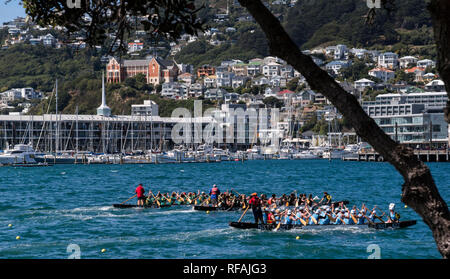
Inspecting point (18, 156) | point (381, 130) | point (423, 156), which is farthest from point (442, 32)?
point (423, 156)

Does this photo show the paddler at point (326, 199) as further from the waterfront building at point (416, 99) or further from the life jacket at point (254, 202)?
the waterfront building at point (416, 99)

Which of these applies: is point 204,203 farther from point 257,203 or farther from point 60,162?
point 60,162

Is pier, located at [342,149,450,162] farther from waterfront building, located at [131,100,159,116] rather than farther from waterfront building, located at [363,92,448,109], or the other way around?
waterfront building, located at [131,100,159,116]

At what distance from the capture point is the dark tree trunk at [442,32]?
7426mm

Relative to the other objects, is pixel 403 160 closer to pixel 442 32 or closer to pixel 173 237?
pixel 442 32

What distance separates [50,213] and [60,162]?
96669mm

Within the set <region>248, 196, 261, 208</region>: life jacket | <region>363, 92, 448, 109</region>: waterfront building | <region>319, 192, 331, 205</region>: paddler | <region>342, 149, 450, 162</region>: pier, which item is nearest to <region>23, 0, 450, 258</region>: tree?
<region>248, 196, 261, 208</region>: life jacket

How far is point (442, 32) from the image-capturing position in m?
7.49

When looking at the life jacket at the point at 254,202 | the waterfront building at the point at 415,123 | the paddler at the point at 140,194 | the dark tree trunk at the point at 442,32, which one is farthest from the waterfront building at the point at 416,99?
the dark tree trunk at the point at 442,32

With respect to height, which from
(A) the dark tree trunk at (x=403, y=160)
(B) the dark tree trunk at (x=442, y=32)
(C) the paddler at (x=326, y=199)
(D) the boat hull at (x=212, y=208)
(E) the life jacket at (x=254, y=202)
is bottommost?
(D) the boat hull at (x=212, y=208)

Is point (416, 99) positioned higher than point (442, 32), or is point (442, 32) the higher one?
point (416, 99)

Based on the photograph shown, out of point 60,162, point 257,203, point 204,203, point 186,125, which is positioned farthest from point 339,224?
point 186,125

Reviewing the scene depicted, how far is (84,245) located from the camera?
87.5 ft
